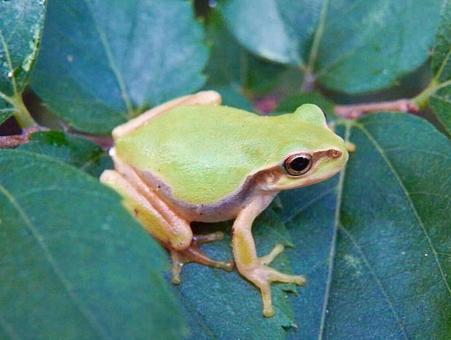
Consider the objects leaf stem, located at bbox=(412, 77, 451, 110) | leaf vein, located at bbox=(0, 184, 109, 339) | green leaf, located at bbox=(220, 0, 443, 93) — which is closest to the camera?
leaf vein, located at bbox=(0, 184, 109, 339)

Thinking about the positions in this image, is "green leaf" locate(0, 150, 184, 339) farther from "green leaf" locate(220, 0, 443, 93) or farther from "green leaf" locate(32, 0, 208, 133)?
"green leaf" locate(220, 0, 443, 93)

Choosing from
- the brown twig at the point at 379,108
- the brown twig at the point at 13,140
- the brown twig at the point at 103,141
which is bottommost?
the brown twig at the point at 379,108

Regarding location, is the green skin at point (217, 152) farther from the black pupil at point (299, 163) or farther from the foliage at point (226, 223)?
the foliage at point (226, 223)

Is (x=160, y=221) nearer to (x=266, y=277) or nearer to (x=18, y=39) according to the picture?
(x=266, y=277)

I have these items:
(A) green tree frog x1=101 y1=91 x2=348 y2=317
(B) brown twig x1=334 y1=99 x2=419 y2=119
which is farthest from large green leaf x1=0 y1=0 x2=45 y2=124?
(B) brown twig x1=334 y1=99 x2=419 y2=119

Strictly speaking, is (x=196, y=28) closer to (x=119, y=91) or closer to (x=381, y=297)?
(x=119, y=91)

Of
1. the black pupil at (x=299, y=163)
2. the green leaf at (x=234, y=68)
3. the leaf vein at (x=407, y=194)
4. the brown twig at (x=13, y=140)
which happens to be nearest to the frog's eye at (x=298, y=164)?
the black pupil at (x=299, y=163)

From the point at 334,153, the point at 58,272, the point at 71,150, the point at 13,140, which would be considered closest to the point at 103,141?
the point at 71,150
